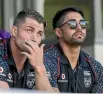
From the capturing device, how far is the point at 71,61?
4719 mm

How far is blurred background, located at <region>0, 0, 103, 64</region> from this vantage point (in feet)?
20.2

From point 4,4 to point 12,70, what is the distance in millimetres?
2845

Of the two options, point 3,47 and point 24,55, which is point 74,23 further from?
point 3,47

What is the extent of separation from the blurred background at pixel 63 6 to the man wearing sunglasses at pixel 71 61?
1088 mm

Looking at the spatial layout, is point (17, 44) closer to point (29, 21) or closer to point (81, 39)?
point (29, 21)

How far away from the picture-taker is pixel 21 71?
14.0ft

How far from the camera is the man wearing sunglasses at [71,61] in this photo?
4.53 meters

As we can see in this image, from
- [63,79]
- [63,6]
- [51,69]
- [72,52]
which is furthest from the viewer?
[63,6]

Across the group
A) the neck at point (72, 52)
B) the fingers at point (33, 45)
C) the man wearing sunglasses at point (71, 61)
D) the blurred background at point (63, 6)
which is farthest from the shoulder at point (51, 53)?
the blurred background at point (63, 6)

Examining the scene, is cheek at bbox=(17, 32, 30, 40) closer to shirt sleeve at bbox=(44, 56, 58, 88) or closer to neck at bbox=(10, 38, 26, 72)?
neck at bbox=(10, 38, 26, 72)

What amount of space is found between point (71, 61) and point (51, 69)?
352 mm

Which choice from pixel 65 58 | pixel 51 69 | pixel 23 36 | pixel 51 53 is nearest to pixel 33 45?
pixel 23 36

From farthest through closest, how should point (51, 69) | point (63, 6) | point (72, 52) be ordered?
point (63, 6) → point (72, 52) → point (51, 69)

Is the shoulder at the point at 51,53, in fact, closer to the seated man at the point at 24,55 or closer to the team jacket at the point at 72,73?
the team jacket at the point at 72,73
